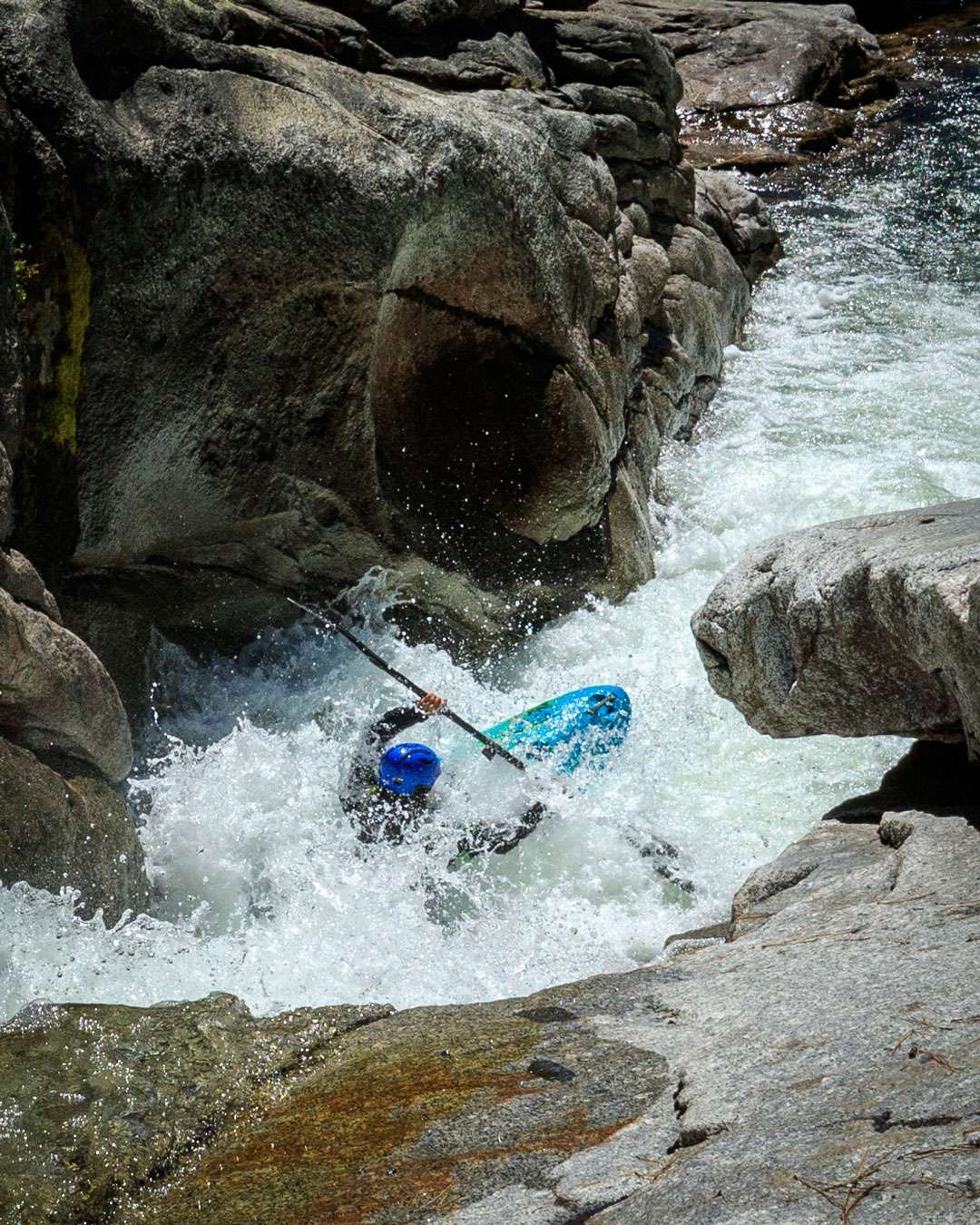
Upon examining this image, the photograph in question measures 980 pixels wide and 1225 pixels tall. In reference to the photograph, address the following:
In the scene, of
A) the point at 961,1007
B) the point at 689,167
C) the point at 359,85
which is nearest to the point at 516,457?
the point at 359,85

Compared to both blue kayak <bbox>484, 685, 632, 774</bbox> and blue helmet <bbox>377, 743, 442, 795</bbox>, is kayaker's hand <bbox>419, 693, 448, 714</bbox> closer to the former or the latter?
blue helmet <bbox>377, 743, 442, 795</bbox>

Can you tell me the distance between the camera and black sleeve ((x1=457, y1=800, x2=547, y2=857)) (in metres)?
6.31

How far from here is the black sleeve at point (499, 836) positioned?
20.7ft

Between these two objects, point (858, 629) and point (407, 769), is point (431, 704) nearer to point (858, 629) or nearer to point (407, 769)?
point (407, 769)

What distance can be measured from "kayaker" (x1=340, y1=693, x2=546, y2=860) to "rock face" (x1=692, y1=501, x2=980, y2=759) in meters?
1.81

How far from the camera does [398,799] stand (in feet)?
20.2

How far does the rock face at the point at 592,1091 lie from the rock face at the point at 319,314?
3.39 m

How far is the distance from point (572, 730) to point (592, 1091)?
13.9 feet

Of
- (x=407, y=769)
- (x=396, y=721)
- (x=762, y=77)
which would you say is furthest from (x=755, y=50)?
(x=407, y=769)

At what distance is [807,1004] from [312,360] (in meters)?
4.83

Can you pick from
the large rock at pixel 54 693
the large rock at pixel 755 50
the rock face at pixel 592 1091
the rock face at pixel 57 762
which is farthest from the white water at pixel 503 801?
the large rock at pixel 755 50

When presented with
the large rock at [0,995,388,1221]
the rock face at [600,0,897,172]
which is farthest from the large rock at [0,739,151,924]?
the rock face at [600,0,897,172]

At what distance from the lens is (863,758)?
23.4 feet

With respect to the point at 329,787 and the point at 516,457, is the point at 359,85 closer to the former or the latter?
the point at 516,457
